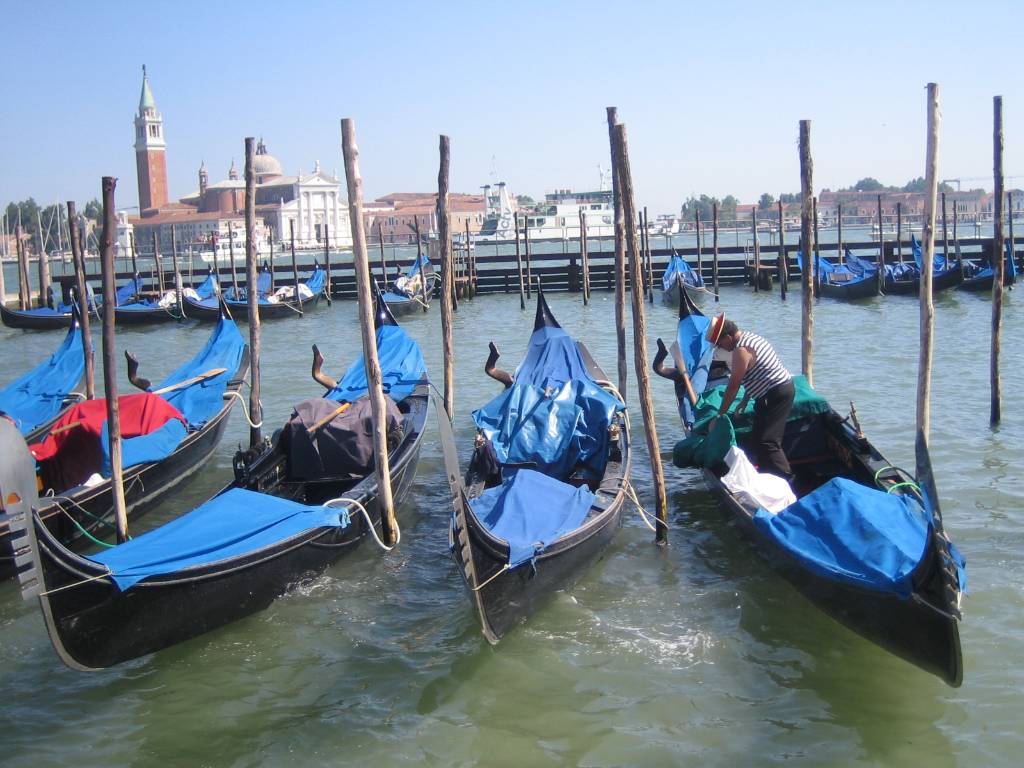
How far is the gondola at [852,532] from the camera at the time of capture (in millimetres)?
2721

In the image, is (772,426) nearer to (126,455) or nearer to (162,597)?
(162,597)

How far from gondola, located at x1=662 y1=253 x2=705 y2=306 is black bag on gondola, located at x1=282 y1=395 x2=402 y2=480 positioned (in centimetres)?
1215

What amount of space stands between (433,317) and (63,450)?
1222 centimetres

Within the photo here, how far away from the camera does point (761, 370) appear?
4.37 metres

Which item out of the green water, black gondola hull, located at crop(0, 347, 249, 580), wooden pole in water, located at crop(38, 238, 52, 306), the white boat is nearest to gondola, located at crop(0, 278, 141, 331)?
wooden pole in water, located at crop(38, 238, 52, 306)

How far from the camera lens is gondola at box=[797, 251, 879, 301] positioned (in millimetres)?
15680

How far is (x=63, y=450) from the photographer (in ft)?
15.9

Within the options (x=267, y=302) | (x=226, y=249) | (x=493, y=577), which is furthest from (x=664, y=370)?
(x=226, y=249)

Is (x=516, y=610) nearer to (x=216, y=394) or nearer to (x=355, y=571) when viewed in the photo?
(x=355, y=571)

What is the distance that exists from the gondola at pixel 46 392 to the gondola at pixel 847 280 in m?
11.2

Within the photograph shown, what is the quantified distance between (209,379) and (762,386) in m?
3.77

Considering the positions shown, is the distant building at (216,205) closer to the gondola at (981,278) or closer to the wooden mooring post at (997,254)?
the gondola at (981,278)

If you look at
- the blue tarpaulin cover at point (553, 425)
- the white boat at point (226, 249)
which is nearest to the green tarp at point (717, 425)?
the blue tarpaulin cover at point (553, 425)

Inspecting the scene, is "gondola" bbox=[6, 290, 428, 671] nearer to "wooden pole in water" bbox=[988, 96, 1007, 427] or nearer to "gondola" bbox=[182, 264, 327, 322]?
"wooden pole in water" bbox=[988, 96, 1007, 427]
